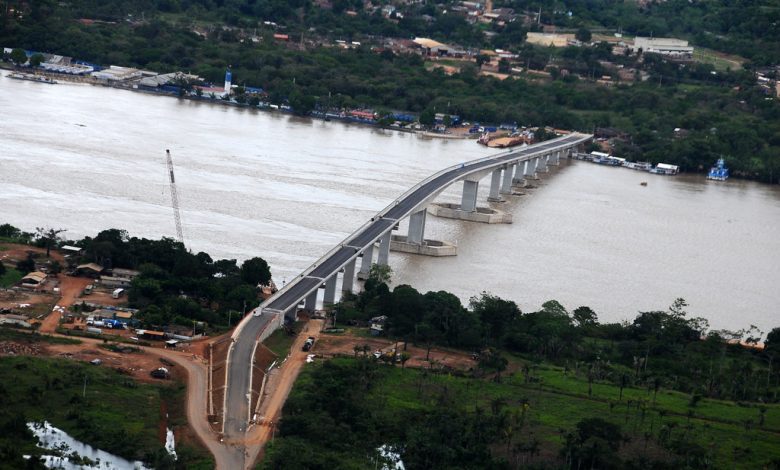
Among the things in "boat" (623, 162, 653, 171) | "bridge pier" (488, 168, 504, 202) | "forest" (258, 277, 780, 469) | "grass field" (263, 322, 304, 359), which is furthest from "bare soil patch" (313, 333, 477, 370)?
"boat" (623, 162, 653, 171)

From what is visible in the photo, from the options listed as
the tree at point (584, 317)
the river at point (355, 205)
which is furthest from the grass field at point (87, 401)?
the tree at point (584, 317)

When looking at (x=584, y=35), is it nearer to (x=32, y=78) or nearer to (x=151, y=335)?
(x=32, y=78)

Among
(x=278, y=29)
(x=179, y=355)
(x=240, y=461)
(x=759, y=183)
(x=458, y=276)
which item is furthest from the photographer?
(x=278, y=29)

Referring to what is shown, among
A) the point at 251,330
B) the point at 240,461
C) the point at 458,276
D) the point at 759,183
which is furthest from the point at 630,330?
the point at 759,183

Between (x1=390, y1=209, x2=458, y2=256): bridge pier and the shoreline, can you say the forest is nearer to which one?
(x1=390, y1=209, x2=458, y2=256): bridge pier

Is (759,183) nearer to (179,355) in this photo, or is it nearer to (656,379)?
(656,379)
